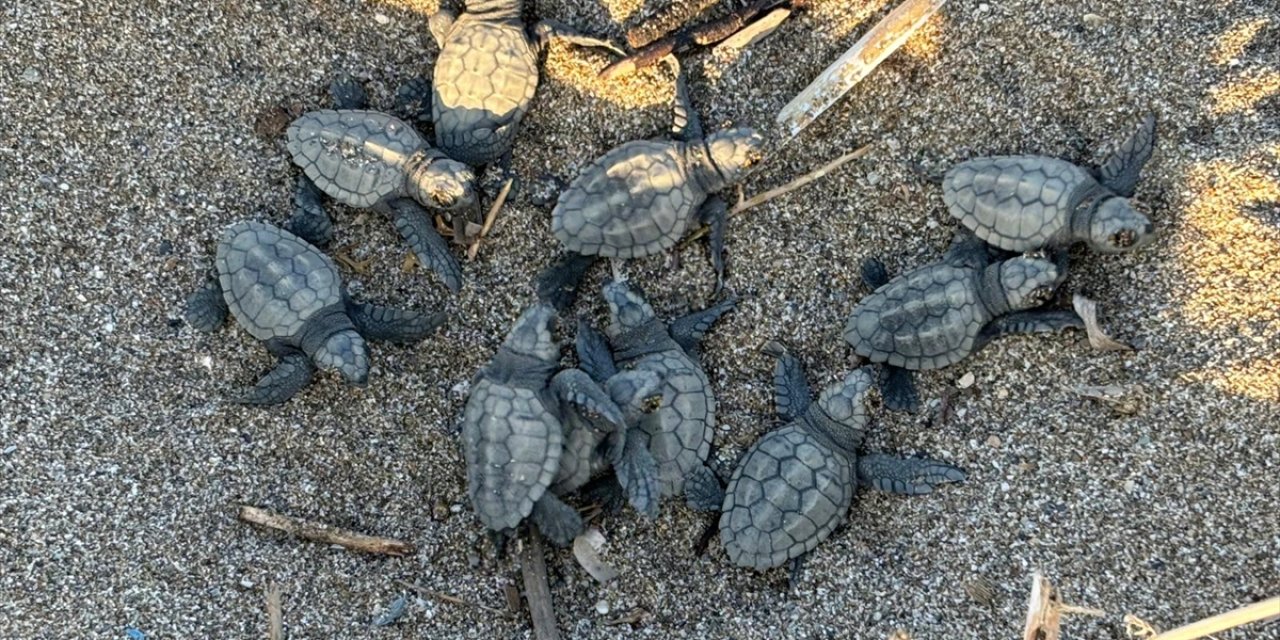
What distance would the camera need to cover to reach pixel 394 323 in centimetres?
385

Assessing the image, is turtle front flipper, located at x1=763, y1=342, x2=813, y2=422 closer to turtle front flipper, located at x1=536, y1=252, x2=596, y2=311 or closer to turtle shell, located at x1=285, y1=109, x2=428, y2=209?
turtle front flipper, located at x1=536, y1=252, x2=596, y2=311

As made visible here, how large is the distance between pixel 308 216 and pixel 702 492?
216 cm

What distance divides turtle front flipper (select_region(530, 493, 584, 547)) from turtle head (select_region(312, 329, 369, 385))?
949 millimetres

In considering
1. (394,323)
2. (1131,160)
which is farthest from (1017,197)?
(394,323)

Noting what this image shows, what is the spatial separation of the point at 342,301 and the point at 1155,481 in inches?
134

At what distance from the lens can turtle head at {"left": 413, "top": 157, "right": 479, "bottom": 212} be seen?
3.84 metres

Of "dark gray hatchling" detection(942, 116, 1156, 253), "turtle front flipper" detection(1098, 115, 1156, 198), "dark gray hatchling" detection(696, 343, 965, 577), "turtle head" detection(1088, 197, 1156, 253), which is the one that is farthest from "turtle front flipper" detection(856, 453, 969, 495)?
"turtle front flipper" detection(1098, 115, 1156, 198)

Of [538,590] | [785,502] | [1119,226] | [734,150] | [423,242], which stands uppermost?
[1119,226]

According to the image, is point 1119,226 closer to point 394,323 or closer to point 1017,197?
point 1017,197

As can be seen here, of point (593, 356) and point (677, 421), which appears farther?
point (593, 356)

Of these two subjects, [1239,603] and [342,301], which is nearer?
[1239,603]

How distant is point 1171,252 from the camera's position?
11.5 ft

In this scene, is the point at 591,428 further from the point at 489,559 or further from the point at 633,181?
the point at 633,181

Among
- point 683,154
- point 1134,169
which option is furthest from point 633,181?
point 1134,169
